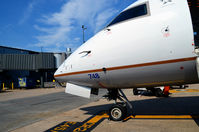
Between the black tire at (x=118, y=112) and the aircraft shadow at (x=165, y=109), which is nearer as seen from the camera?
the black tire at (x=118, y=112)

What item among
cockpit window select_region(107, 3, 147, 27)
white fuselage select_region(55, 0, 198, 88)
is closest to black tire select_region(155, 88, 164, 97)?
white fuselage select_region(55, 0, 198, 88)

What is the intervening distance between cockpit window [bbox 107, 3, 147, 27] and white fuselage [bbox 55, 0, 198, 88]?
14 cm

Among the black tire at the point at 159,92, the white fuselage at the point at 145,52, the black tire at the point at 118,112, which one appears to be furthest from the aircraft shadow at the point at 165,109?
the black tire at the point at 159,92

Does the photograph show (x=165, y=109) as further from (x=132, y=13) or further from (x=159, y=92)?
(x=132, y=13)

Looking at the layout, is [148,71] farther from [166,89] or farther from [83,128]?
[166,89]

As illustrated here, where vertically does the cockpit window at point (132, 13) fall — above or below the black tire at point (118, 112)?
above

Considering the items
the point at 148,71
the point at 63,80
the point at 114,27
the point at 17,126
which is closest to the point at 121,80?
the point at 148,71

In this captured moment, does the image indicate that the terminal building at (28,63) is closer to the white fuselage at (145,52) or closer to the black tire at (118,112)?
the black tire at (118,112)

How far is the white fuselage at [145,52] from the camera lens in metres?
4.09

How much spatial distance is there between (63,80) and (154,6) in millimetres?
4474

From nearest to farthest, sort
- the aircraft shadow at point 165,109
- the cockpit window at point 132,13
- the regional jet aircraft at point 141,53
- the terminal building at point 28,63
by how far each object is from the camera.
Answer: the regional jet aircraft at point 141,53 < the cockpit window at point 132,13 < the aircraft shadow at point 165,109 < the terminal building at point 28,63

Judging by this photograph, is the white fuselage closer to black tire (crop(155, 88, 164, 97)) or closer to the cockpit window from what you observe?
the cockpit window

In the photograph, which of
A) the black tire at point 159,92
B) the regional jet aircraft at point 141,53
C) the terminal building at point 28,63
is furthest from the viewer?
the terminal building at point 28,63

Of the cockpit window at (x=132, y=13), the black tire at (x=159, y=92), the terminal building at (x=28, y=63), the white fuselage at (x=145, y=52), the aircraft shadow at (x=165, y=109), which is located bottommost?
the aircraft shadow at (x=165, y=109)
